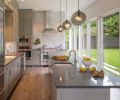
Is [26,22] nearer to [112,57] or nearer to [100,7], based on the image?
[100,7]

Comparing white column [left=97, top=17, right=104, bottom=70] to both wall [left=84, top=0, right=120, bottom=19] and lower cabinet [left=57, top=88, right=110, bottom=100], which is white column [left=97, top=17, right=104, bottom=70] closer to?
wall [left=84, top=0, right=120, bottom=19]

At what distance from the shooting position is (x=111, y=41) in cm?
742

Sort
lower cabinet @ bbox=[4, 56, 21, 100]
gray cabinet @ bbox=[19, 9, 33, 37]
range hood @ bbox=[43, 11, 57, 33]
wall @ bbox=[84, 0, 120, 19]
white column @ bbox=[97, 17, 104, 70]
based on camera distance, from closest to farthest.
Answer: lower cabinet @ bbox=[4, 56, 21, 100] < wall @ bbox=[84, 0, 120, 19] < white column @ bbox=[97, 17, 104, 70] < gray cabinet @ bbox=[19, 9, 33, 37] < range hood @ bbox=[43, 11, 57, 33]

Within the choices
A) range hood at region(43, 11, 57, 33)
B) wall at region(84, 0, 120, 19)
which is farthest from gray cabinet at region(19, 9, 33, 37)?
wall at region(84, 0, 120, 19)

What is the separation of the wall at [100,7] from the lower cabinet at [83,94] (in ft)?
12.7

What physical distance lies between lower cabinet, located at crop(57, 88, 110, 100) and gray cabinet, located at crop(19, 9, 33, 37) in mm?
9071

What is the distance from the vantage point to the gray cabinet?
38.2ft

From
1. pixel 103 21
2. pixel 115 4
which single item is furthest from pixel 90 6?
pixel 115 4

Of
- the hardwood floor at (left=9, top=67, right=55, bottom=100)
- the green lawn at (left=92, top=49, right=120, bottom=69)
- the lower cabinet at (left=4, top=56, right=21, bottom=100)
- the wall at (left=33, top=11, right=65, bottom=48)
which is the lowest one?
the hardwood floor at (left=9, top=67, right=55, bottom=100)

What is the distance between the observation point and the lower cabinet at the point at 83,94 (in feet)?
9.15

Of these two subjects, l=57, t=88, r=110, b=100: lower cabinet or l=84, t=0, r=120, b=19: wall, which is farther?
l=84, t=0, r=120, b=19: wall

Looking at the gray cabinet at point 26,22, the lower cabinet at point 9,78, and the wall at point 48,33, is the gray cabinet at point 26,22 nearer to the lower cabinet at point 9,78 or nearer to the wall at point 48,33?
the wall at point 48,33

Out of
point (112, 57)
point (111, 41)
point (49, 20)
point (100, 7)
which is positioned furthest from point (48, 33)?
point (112, 57)

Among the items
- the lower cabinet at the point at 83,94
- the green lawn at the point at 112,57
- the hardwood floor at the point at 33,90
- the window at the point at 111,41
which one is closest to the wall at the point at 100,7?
the window at the point at 111,41
